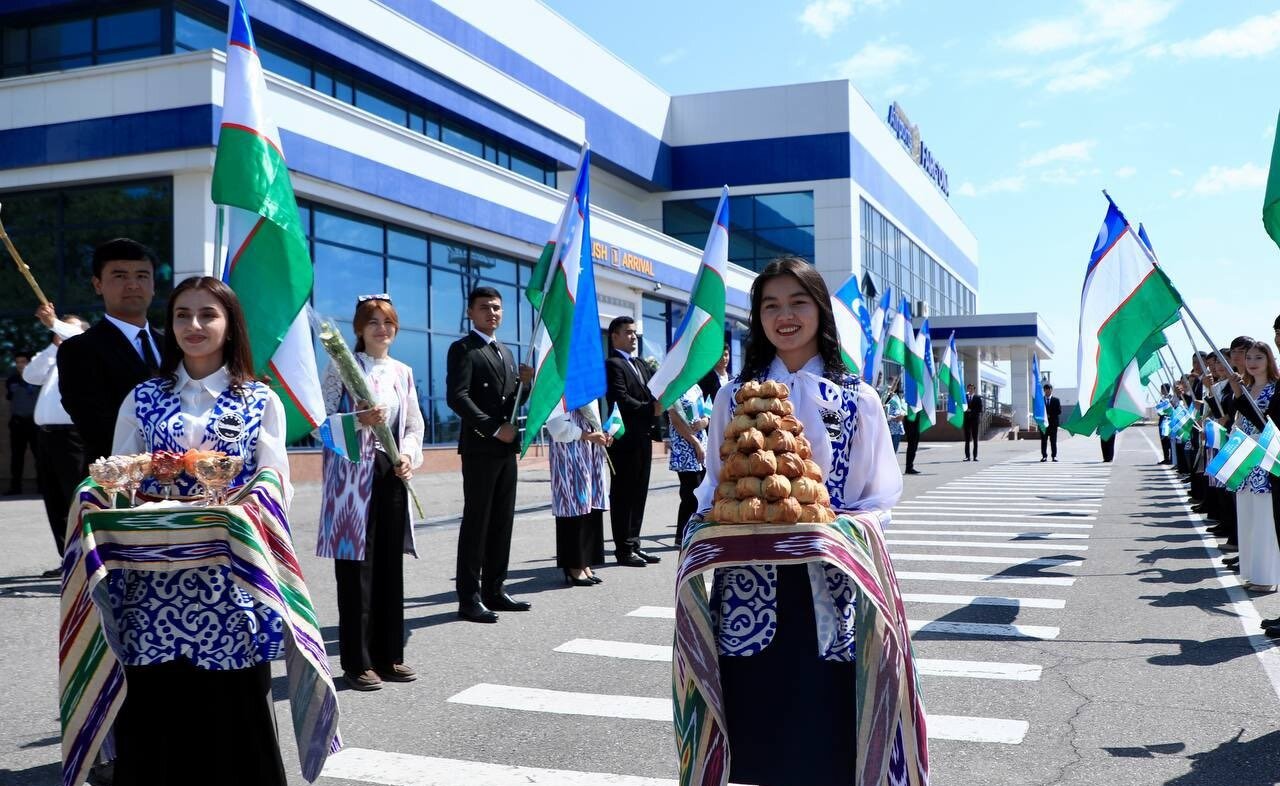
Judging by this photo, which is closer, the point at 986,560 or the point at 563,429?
the point at 563,429

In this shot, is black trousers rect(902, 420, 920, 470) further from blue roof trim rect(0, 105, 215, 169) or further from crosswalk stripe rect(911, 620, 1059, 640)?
crosswalk stripe rect(911, 620, 1059, 640)

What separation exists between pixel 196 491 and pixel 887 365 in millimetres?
52689

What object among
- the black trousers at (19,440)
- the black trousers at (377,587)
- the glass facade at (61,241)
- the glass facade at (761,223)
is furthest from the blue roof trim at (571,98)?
the black trousers at (377,587)

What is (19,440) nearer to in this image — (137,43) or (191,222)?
(191,222)

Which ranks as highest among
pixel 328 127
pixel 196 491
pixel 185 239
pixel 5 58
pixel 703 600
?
pixel 5 58

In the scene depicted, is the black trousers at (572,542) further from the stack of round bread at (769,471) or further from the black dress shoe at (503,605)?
the stack of round bread at (769,471)

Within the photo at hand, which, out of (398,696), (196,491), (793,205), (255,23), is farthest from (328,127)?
(793,205)

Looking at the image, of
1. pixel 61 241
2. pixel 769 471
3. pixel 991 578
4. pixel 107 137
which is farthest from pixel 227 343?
pixel 61 241

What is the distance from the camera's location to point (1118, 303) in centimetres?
801

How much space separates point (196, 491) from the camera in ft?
10.7

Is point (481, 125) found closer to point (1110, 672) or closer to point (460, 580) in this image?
point (460, 580)

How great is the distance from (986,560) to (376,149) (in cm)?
1398

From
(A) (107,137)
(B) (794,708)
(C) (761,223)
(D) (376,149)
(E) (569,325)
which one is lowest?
(B) (794,708)

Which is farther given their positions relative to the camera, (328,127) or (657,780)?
(328,127)
